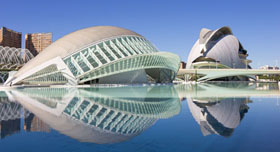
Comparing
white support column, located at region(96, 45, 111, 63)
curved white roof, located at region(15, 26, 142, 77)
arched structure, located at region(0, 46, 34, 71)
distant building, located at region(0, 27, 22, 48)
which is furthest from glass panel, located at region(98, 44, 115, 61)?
distant building, located at region(0, 27, 22, 48)

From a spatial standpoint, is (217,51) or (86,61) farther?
(217,51)

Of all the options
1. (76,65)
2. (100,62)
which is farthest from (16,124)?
(76,65)

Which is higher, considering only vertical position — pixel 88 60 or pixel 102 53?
pixel 102 53

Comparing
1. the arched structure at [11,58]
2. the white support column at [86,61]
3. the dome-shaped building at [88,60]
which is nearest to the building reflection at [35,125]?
the dome-shaped building at [88,60]

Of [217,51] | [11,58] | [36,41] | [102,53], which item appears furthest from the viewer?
[36,41]

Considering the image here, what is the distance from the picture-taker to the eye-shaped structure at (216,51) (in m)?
71.9

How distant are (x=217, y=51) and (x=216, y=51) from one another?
0.45 m

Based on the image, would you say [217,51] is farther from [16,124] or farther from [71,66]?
[16,124]

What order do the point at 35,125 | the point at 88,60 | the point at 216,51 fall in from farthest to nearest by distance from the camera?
1. the point at 216,51
2. the point at 88,60
3. the point at 35,125

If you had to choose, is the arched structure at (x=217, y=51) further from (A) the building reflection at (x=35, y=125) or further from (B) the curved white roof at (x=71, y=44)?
(A) the building reflection at (x=35, y=125)

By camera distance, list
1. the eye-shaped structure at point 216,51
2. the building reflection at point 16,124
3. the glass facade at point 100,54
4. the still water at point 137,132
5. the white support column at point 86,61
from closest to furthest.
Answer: the still water at point 137,132
the building reflection at point 16,124
the white support column at point 86,61
the glass facade at point 100,54
the eye-shaped structure at point 216,51

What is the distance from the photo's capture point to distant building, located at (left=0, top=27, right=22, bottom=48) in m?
83.6

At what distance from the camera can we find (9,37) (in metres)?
87.3

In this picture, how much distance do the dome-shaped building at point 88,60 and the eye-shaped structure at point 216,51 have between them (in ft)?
133
